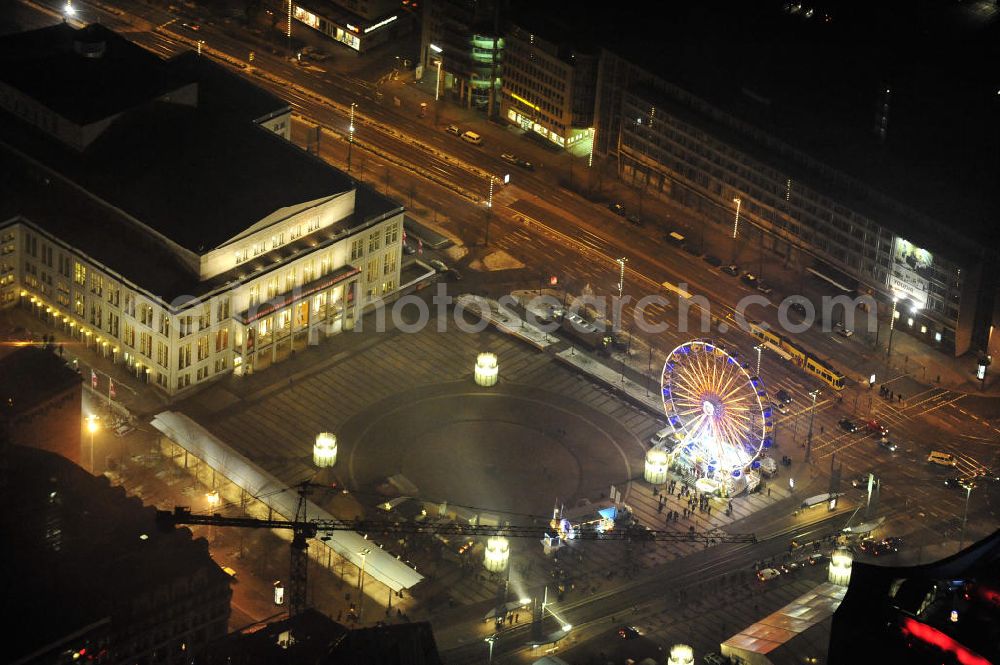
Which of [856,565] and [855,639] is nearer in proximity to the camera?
[855,639]

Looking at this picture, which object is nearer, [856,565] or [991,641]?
[991,641]

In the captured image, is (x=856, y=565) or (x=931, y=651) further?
(x=856, y=565)
